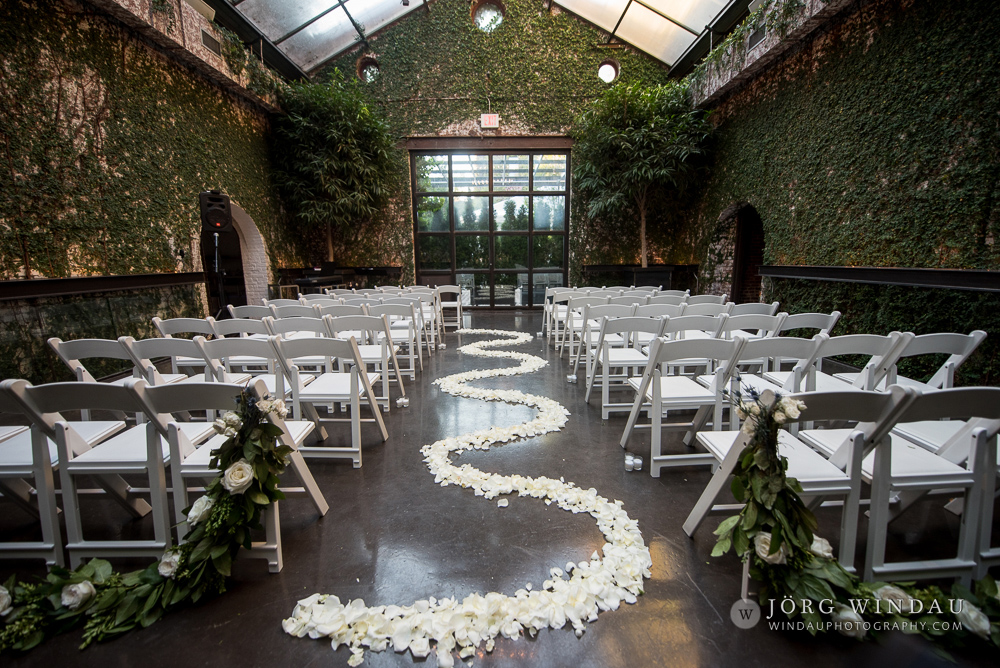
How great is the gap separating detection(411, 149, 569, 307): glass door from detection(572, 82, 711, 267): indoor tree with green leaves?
155cm

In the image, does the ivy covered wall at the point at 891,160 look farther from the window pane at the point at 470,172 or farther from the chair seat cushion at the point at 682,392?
the window pane at the point at 470,172

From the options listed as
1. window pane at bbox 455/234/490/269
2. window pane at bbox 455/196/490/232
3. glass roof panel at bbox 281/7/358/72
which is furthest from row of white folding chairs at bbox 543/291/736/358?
glass roof panel at bbox 281/7/358/72

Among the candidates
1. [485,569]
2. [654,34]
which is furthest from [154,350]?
[654,34]

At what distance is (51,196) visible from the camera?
4410 millimetres

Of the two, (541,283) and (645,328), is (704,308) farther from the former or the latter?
(541,283)

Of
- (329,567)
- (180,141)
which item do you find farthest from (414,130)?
(329,567)

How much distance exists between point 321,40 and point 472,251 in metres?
5.18

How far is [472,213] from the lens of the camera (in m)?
10.4

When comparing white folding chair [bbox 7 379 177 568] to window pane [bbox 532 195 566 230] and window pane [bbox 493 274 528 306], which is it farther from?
window pane [bbox 532 195 566 230]

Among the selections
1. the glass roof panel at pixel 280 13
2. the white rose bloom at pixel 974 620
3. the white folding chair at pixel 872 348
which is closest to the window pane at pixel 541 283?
the glass roof panel at pixel 280 13

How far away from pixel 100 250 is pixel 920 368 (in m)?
8.31

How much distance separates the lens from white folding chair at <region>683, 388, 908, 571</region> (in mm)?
1401

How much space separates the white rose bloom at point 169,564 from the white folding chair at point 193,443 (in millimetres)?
106

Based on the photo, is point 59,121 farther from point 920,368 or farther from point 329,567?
point 920,368
